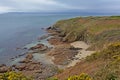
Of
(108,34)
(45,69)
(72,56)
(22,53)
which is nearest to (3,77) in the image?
(45,69)

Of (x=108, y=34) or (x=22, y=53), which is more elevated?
(x=108, y=34)

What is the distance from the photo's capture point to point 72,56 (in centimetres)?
4525

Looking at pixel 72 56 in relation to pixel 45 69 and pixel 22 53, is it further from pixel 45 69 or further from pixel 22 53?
pixel 22 53

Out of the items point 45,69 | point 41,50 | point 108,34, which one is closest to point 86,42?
point 108,34

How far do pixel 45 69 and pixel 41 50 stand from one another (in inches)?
611

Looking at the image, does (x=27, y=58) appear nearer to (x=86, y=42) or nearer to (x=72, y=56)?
(x=72, y=56)

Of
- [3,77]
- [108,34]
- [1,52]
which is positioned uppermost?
[3,77]

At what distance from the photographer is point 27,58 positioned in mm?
46781

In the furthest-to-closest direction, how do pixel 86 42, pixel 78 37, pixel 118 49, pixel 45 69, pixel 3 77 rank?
pixel 78 37 → pixel 86 42 → pixel 45 69 → pixel 118 49 → pixel 3 77

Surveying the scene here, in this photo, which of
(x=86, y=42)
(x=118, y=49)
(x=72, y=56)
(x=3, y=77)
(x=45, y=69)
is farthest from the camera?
(x=86, y=42)

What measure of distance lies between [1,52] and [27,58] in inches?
425

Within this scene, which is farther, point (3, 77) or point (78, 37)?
point (78, 37)

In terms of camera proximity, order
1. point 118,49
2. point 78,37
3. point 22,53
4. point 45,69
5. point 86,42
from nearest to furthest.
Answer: point 118,49 < point 45,69 < point 22,53 < point 86,42 < point 78,37

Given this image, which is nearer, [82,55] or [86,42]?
[82,55]
